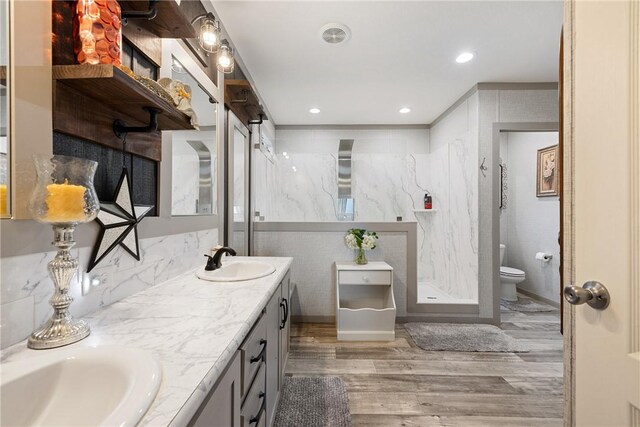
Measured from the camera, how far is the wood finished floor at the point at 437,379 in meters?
1.66

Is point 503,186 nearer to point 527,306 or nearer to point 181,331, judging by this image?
point 527,306

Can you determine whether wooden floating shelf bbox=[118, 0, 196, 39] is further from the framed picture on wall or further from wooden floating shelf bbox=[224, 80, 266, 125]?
the framed picture on wall

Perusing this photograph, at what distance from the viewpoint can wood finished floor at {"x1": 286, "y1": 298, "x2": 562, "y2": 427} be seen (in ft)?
5.43

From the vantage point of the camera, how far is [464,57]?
2.39 metres

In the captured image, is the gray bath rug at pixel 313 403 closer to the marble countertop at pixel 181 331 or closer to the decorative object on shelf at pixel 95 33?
the marble countertop at pixel 181 331

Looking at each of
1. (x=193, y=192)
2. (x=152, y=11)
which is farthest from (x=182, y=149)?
(x=152, y=11)

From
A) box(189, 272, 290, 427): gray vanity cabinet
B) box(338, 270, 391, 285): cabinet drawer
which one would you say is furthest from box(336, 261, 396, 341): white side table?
box(189, 272, 290, 427): gray vanity cabinet

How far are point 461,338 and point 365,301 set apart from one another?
36.9 inches

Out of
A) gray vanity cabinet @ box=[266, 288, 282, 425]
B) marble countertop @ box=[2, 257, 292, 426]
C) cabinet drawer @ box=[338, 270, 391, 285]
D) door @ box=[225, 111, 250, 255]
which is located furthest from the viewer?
cabinet drawer @ box=[338, 270, 391, 285]

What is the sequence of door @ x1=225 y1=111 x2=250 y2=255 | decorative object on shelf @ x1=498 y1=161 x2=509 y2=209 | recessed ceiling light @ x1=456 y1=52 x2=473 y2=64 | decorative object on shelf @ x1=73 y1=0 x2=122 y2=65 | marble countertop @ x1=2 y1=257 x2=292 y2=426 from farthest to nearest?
decorative object on shelf @ x1=498 y1=161 x2=509 y2=209 → recessed ceiling light @ x1=456 y1=52 x2=473 y2=64 → door @ x1=225 y1=111 x2=250 y2=255 → decorative object on shelf @ x1=73 y1=0 x2=122 y2=65 → marble countertop @ x1=2 y1=257 x2=292 y2=426

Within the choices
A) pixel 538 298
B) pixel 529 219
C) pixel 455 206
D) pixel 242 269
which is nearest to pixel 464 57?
pixel 455 206

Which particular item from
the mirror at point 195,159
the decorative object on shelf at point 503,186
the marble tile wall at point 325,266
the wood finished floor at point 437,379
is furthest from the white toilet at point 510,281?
the mirror at point 195,159

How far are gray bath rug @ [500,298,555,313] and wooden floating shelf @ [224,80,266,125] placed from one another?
3.77 m

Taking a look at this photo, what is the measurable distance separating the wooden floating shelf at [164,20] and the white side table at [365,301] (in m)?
2.20
